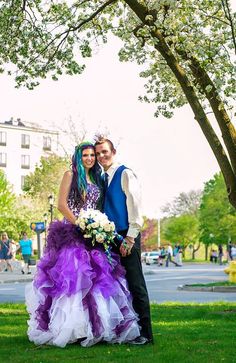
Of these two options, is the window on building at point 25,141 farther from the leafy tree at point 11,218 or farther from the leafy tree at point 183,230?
the leafy tree at point 11,218

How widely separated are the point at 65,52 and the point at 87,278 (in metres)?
7.16

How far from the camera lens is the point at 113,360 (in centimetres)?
697

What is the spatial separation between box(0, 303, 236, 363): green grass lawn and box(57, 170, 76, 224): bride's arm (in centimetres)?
134

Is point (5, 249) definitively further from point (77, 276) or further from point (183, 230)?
point (183, 230)

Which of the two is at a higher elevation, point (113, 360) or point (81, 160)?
point (81, 160)

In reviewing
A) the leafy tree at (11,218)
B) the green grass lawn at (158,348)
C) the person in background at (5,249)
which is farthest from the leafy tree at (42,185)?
the green grass lawn at (158,348)

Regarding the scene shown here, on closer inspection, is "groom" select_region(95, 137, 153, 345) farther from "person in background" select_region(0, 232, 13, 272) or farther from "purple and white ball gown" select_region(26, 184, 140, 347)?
"person in background" select_region(0, 232, 13, 272)

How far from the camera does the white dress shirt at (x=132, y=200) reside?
8047 mm

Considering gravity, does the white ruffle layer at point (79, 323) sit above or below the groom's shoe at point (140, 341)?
above

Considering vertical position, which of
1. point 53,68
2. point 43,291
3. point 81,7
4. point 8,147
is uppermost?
point 8,147

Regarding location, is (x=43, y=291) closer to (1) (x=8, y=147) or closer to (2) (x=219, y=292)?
(2) (x=219, y=292)

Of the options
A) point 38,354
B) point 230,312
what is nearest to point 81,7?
point 230,312

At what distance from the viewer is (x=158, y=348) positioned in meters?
7.77

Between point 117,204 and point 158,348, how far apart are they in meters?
1.54
